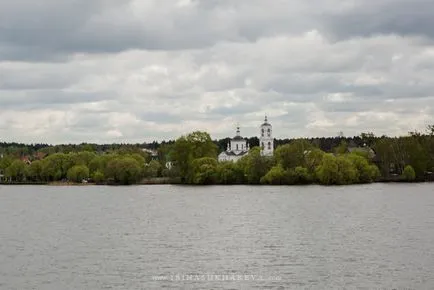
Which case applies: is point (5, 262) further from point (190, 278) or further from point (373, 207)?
point (373, 207)

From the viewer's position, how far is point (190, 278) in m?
34.0

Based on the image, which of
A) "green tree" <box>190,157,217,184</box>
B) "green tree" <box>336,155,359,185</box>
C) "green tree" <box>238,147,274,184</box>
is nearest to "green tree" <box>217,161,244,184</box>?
"green tree" <box>190,157,217,184</box>

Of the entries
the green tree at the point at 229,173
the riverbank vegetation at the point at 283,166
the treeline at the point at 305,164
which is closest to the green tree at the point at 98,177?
the riverbank vegetation at the point at 283,166

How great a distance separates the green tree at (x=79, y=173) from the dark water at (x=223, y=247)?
83.6 meters

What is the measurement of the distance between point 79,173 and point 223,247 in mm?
120887

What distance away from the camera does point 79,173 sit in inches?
6363

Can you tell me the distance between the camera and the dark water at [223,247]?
33625mm

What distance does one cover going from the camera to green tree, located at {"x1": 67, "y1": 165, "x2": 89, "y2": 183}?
161 m

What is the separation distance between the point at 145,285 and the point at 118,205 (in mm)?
53539

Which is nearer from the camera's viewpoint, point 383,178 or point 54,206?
point 54,206

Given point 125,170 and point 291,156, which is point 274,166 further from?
point 125,170

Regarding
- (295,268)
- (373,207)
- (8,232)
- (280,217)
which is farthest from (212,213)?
(295,268)

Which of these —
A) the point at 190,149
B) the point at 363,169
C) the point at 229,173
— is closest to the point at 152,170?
the point at 190,149

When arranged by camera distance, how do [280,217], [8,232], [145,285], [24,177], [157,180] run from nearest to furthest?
[145,285]
[8,232]
[280,217]
[157,180]
[24,177]
